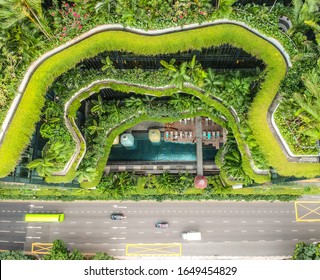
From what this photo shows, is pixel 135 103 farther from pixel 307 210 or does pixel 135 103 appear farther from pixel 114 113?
pixel 307 210

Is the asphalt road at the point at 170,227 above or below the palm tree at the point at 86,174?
below

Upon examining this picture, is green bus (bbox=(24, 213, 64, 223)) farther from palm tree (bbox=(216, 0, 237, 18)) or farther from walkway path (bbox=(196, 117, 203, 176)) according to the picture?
palm tree (bbox=(216, 0, 237, 18))

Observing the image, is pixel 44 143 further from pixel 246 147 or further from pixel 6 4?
pixel 246 147

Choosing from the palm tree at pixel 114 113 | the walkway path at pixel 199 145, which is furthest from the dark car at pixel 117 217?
the palm tree at pixel 114 113

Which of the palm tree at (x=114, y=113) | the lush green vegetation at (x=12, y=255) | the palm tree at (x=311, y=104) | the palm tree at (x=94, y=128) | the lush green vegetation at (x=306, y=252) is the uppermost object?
the palm tree at (x=114, y=113)

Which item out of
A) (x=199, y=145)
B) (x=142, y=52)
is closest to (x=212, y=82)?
(x=142, y=52)

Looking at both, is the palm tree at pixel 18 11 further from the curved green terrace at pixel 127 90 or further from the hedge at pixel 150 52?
the curved green terrace at pixel 127 90

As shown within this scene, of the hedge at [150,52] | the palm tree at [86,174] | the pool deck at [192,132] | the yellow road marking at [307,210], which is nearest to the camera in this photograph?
the hedge at [150,52]
